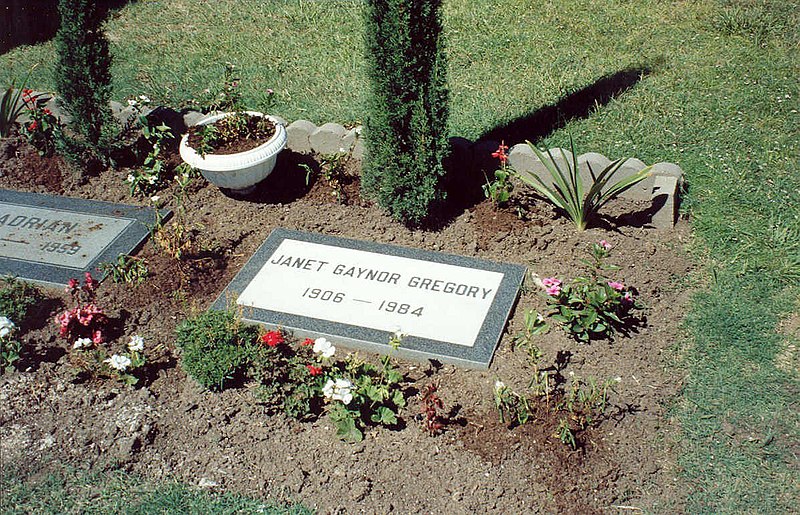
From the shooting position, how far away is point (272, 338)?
4.55m

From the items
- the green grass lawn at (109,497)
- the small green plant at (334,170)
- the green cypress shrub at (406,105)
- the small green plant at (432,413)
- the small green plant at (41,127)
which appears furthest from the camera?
the small green plant at (41,127)

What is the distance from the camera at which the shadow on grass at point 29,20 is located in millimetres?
9617

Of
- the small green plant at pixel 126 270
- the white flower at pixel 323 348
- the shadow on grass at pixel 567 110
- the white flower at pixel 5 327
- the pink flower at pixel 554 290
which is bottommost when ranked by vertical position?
the small green plant at pixel 126 270

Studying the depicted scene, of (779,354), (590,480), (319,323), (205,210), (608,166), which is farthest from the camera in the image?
(205,210)

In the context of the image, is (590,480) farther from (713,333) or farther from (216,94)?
(216,94)

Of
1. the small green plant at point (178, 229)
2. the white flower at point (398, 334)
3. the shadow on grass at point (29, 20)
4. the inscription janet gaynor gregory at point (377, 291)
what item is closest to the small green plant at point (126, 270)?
the small green plant at point (178, 229)

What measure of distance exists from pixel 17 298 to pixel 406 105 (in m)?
2.81

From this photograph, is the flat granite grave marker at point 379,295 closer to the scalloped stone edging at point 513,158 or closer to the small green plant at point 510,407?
the small green plant at point 510,407

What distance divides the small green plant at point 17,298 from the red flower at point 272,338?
65.8 inches

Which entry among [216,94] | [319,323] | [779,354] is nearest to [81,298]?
[319,323]

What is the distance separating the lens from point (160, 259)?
18.5ft

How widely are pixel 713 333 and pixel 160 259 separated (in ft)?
12.0

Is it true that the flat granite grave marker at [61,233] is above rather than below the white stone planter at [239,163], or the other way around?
below

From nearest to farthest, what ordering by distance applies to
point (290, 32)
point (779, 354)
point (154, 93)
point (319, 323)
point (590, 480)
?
1. point (590, 480)
2. point (779, 354)
3. point (319, 323)
4. point (154, 93)
5. point (290, 32)
